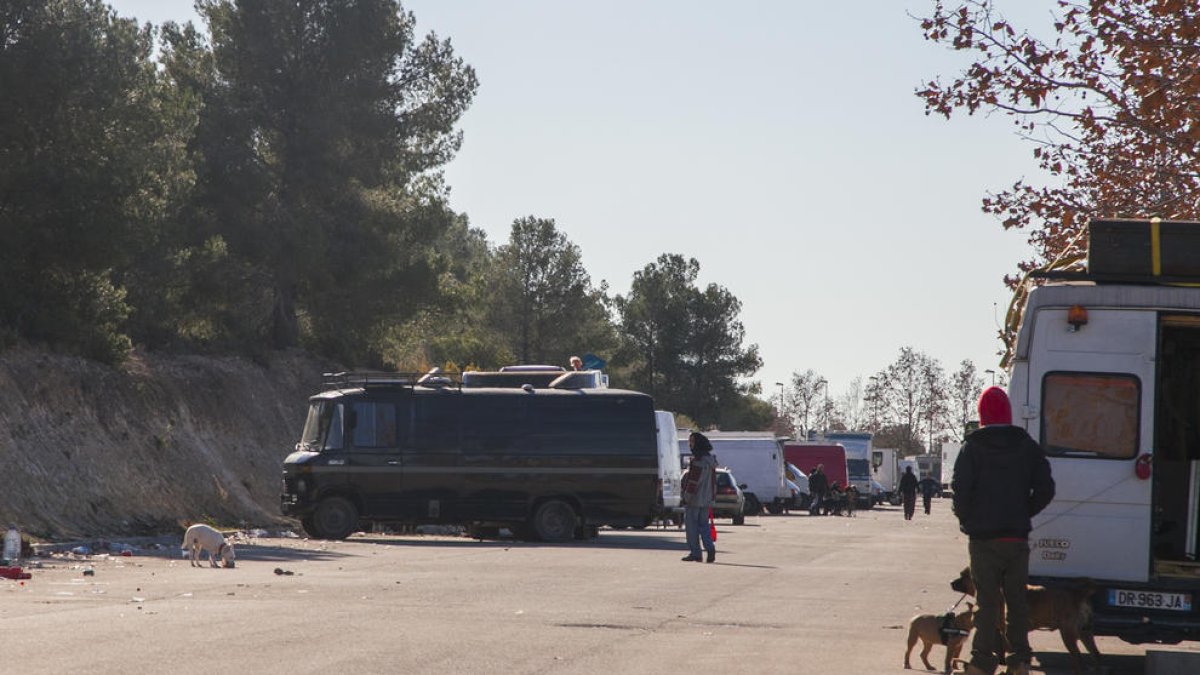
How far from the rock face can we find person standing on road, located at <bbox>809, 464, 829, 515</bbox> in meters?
22.8

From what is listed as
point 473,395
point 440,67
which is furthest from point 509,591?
point 440,67

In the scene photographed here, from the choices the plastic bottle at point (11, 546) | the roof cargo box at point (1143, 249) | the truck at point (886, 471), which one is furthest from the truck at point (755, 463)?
the roof cargo box at point (1143, 249)

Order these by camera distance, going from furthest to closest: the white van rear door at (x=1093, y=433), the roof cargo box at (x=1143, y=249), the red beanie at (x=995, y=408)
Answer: the roof cargo box at (x=1143, y=249)
the white van rear door at (x=1093, y=433)
the red beanie at (x=995, y=408)

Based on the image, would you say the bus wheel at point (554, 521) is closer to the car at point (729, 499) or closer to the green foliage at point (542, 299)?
the car at point (729, 499)

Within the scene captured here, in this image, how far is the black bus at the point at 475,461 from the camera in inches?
1236

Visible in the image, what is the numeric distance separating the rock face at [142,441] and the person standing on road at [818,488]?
22787 mm

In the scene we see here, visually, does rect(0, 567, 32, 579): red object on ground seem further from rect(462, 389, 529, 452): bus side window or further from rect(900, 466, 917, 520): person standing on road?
rect(900, 466, 917, 520): person standing on road

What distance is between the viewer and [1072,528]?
12469 millimetres

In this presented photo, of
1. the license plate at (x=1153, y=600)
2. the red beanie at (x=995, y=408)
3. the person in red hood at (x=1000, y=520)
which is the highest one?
the red beanie at (x=995, y=408)

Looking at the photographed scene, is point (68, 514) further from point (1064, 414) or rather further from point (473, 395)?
point (1064, 414)

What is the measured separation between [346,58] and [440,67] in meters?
3.37

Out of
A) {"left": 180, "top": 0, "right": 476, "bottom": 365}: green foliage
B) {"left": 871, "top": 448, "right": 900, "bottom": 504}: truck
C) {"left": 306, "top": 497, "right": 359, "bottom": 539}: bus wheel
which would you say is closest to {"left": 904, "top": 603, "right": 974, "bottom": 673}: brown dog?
{"left": 306, "top": 497, "right": 359, "bottom": 539}: bus wheel

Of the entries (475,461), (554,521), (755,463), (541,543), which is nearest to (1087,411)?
(541,543)

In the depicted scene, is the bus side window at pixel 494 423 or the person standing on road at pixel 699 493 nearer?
the person standing on road at pixel 699 493
